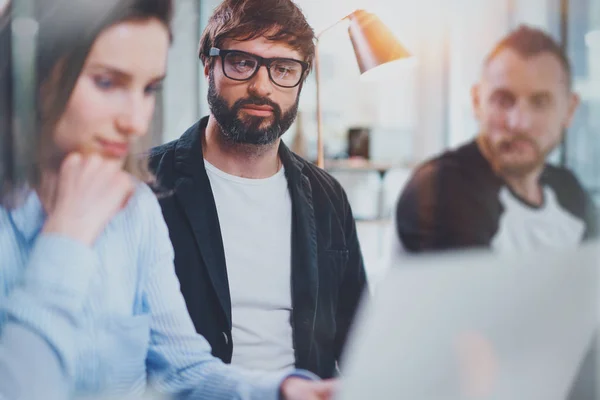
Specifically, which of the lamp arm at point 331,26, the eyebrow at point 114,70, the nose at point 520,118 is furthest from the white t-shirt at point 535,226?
the eyebrow at point 114,70

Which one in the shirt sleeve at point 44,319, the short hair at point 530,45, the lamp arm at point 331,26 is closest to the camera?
the shirt sleeve at point 44,319

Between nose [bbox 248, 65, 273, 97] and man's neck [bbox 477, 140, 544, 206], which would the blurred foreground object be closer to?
man's neck [bbox 477, 140, 544, 206]

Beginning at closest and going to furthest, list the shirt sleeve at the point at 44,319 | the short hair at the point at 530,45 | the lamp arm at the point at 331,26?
the shirt sleeve at the point at 44,319, the lamp arm at the point at 331,26, the short hair at the point at 530,45

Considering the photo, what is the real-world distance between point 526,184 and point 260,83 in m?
0.66

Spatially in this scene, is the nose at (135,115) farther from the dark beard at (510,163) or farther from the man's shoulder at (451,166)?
the dark beard at (510,163)

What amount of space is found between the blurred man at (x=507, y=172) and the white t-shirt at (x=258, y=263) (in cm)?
28

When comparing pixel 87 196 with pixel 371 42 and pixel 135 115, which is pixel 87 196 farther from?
pixel 371 42

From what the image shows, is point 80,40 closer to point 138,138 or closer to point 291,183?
point 138,138

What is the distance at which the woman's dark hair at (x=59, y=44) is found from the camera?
1083 millimetres

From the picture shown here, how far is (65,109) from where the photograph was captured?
3.59 ft

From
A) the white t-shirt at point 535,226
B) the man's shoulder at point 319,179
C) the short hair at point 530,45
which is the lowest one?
the white t-shirt at point 535,226

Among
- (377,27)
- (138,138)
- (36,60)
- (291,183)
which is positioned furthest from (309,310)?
(36,60)

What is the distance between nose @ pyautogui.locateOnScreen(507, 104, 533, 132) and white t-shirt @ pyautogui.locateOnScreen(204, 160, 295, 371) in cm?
54

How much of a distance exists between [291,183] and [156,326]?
0.40 meters
